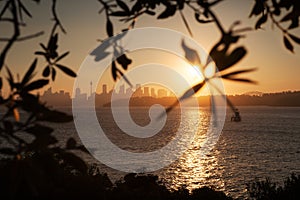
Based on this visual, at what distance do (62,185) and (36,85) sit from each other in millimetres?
2400

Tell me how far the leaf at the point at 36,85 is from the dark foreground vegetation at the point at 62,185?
1.11 ft

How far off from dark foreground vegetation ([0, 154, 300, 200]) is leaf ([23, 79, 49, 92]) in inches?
13.3

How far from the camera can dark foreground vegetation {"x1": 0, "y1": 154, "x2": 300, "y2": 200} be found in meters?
1.33

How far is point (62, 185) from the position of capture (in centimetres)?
387

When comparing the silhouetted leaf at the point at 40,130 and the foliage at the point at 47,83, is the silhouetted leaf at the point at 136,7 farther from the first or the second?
the silhouetted leaf at the point at 40,130

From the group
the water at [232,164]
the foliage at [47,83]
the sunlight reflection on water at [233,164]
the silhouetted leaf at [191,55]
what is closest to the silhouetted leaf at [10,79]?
the foliage at [47,83]

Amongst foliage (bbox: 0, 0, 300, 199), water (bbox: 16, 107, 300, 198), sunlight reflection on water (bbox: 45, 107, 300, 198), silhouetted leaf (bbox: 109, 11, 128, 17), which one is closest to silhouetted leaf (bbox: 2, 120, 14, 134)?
foliage (bbox: 0, 0, 300, 199)

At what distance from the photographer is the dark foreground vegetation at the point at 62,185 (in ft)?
4.37

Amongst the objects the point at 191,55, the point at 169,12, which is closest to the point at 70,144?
the point at 169,12

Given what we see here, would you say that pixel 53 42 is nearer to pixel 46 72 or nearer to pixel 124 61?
pixel 46 72

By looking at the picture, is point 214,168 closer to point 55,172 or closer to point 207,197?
point 207,197

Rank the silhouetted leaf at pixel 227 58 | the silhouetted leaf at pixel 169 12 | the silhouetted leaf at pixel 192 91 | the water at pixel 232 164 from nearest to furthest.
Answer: the silhouetted leaf at pixel 227 58 → the silhouetted leaf at pixel 192 91 → the silhouetted leaf at pixel 169 12 → the water at pixel 232 164

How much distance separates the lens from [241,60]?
1.03m

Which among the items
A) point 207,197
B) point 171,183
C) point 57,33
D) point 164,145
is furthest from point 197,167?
point 57,33
